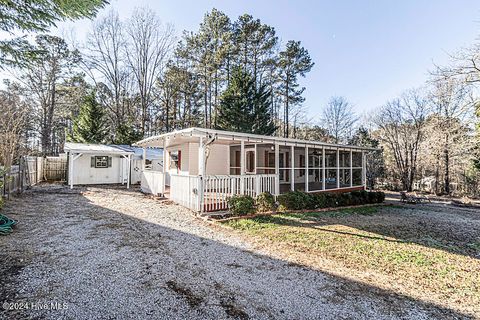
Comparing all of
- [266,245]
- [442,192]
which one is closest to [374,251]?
[266,245]

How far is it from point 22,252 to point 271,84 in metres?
21.9

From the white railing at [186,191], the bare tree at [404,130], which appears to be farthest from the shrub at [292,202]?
the bare tree at [404,130]

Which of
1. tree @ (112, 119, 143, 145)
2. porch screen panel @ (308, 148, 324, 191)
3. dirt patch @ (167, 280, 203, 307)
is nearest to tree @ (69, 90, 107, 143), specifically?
tree @ (112, 119, 143, 145)

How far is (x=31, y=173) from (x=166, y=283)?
50.5 ft

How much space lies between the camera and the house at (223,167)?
25.2ft

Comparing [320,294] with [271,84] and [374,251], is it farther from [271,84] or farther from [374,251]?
[271,84]

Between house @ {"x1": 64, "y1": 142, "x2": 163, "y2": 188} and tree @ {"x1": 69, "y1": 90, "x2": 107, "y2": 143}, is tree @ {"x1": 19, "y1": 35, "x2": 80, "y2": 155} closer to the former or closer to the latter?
tree @ {"x1": 69, "y1": 90, "x2": 107, "y2": 143}

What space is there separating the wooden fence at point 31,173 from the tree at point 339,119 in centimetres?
2615

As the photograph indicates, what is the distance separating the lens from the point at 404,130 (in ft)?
68.5

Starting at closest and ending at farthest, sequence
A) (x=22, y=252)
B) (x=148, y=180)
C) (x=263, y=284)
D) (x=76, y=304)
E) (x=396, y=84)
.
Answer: (x=76, y=304) < (x=263, y=284) < (x=22, y=252) < (x=148, y=180) < (x=396, y=84)

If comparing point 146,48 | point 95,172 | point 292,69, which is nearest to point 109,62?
point 146,48

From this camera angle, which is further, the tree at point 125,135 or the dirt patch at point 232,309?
the tree at point 125,135

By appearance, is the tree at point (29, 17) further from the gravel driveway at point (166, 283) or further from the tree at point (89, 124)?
the tree at point (89, 124)

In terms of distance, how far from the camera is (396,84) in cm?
2070
